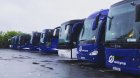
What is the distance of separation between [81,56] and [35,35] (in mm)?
32064

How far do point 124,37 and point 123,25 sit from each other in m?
0.47

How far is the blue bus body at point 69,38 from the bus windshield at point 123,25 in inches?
298

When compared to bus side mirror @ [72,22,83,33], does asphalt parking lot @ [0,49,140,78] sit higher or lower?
lower

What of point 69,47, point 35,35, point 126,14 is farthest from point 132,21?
point 35,35

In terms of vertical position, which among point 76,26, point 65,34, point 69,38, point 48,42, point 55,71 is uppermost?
point 76,26

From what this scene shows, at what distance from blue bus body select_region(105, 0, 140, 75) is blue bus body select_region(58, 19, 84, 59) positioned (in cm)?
765

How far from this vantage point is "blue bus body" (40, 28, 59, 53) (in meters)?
36.9

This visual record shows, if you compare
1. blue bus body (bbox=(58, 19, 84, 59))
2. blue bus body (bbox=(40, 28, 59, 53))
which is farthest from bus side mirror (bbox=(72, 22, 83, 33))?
blue bus body (bbox=(40, 28, 59, 53))

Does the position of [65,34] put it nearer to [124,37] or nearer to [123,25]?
[123,25]

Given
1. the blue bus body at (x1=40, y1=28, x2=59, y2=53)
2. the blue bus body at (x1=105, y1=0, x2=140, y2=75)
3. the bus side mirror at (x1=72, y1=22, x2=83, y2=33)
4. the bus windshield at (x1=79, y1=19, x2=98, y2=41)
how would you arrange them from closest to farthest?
the blue bus body at (x1=105, y1=0, x2=140, y2=75)
the bus windshield at (x1=79, y1=19, x2=98, y2=41)
the bus side mirror at (x1=72, y1=22, x2=83, y2=33)
the blue bus body at (x1=40, y1=28, x2=59, y2=53)

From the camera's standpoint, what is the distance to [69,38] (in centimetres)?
2259

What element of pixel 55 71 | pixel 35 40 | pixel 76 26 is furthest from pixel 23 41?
pixel 55 71

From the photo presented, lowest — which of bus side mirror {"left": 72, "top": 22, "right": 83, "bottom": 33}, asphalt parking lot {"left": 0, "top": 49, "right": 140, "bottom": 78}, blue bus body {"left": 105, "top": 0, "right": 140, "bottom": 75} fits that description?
asphalt parking lot {"left": 0, "top": 49, "right": 140, "bottom": 78}

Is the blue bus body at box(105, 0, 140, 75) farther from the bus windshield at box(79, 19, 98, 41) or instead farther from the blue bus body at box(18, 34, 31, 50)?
the blue bus body at box(18, 34, 31, 50)
